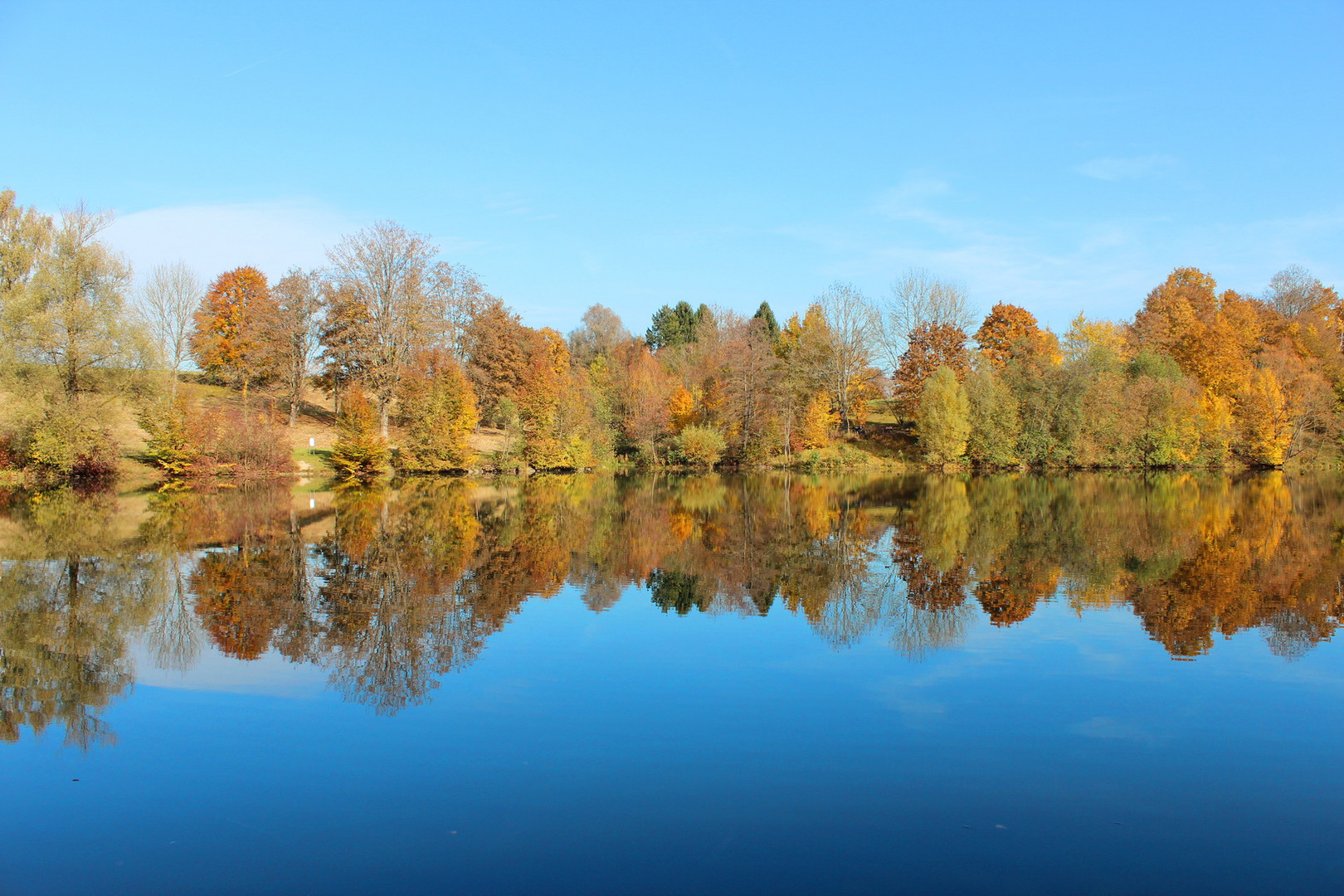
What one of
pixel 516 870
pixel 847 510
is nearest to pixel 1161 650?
pixel 516 870

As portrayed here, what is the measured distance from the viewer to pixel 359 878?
449cm

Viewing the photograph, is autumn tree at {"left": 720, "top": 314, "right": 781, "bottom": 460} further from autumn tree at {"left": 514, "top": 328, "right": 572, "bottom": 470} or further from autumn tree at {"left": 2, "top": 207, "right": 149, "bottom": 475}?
autumn tree at {"left": 2, "top": 207, "right": 149, "bottom": 475}

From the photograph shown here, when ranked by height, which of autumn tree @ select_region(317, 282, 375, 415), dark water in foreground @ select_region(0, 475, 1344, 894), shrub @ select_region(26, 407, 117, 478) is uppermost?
autumn tree @ select_region(317, 282, 375, 415)

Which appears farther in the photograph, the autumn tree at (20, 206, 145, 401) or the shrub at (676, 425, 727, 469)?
the shrub at (676, 425, 727, 469)

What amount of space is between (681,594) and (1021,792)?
283 inches

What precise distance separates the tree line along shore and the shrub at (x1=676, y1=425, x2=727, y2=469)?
0.15m

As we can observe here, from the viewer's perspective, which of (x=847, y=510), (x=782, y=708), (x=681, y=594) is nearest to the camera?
(x=782, y=708)

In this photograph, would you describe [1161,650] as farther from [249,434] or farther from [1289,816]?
[249,434]

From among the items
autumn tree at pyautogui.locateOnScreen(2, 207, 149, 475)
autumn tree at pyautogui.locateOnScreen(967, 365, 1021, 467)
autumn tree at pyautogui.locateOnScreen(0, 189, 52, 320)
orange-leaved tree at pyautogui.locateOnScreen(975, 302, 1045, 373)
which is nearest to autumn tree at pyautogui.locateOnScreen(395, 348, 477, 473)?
autumn tree at pyautogui.locateOnScreen(2, 207, 149, 475)

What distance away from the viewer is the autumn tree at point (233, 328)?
156 feet

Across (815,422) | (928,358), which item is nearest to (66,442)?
(815,422)

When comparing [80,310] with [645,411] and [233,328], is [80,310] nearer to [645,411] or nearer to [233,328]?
[233,328]

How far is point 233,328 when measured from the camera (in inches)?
2039

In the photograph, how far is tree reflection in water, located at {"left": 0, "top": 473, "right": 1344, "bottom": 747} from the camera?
895cm
